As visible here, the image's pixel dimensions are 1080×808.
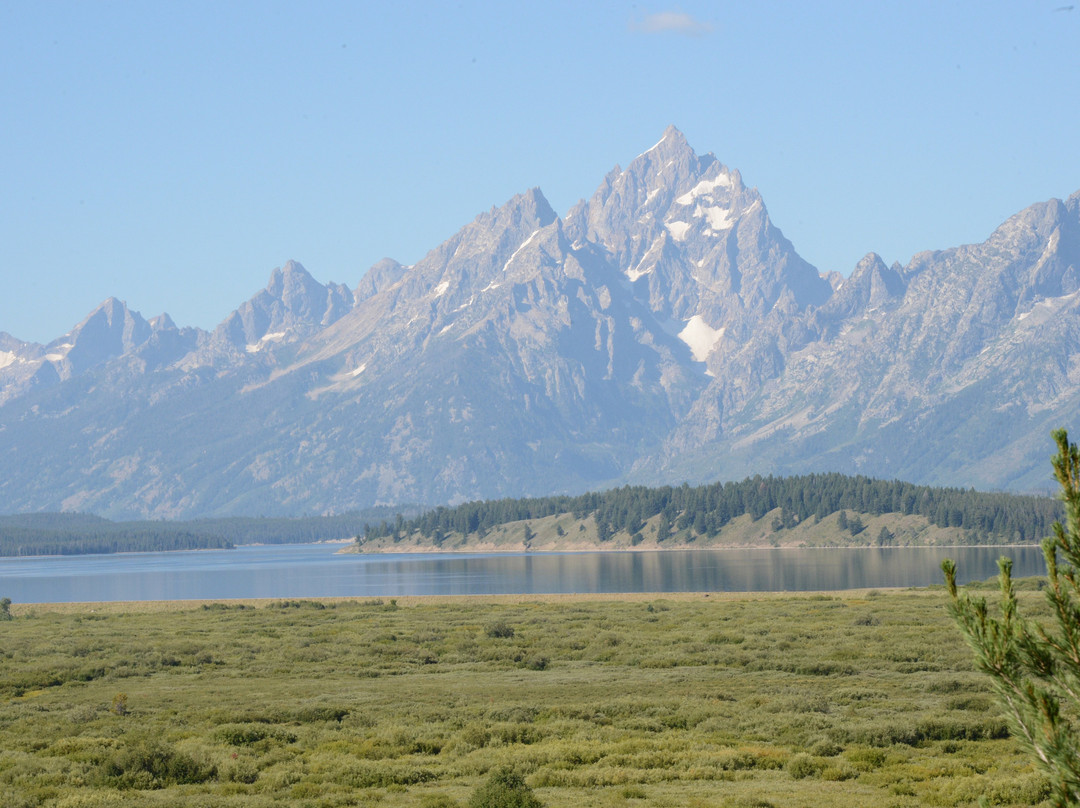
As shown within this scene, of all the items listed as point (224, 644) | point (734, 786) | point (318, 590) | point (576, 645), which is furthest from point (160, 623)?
point (734, 786)

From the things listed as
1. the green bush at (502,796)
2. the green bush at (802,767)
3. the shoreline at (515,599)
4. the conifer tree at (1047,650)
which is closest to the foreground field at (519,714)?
the green bush at (802,767)

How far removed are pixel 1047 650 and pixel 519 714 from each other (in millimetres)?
35866

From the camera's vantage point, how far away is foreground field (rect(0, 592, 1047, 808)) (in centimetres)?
3297

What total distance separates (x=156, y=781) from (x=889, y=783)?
71.5 ft

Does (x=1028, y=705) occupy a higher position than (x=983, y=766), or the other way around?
(x=1028, y=705)

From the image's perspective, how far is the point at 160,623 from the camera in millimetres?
100688

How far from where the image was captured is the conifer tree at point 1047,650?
12.3 meters

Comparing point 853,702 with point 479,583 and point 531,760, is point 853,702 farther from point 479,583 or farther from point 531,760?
point 479,583

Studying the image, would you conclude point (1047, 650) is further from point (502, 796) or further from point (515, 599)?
point (515, 599)

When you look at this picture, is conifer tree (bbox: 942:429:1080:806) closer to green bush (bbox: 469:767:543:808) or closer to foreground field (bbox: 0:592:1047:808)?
foreground field (bbox: 0:592:1047:808)

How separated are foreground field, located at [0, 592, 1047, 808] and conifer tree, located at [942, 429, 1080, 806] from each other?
247 centimetres

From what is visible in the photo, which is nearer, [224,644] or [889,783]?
[889,783]

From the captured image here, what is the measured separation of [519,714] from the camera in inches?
1829

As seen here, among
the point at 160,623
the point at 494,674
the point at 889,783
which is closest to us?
the point at 889,783
